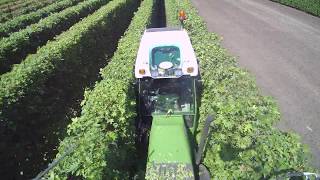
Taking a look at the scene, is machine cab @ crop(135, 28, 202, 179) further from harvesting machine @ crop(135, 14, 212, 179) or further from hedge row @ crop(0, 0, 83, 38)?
hedge row @ crop(0, 0, 83, 38)

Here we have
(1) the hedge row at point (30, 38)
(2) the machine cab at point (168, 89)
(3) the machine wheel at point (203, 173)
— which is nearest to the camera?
(3) the machine wheel at point (203, 173)

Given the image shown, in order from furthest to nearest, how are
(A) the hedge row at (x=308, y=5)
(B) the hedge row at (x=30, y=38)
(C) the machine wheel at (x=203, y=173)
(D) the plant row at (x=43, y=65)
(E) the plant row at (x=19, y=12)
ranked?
(E) the plant row at (x=19, y=12) < (A) the hedge row at (x=308, y=5) < (B) the hedge row at (x=30, y=38) < (D) the plant row at (x=43, y=65) < (C) the machine wheel at (x=203, y=173)

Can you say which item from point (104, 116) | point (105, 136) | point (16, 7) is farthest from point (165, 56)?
point (16, 7)

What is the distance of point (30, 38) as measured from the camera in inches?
843

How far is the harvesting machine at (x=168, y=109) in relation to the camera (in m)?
8.39

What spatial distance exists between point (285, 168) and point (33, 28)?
747 inches

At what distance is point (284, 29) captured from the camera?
26.8m

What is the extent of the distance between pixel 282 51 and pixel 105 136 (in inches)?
621

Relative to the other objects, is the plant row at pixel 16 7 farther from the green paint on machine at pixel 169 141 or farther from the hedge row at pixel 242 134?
the green paint on machine at pixel 169 141

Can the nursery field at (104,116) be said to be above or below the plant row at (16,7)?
above

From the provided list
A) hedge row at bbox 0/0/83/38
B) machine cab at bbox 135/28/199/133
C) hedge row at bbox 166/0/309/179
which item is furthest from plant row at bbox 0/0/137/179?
hedge row at bbox 0/0/83/38

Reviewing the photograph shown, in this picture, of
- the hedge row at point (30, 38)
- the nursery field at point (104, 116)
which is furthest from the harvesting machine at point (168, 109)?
the hedge row at point (30, 38)

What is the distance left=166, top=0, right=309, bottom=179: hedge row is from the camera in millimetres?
7047

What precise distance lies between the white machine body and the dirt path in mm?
4288
